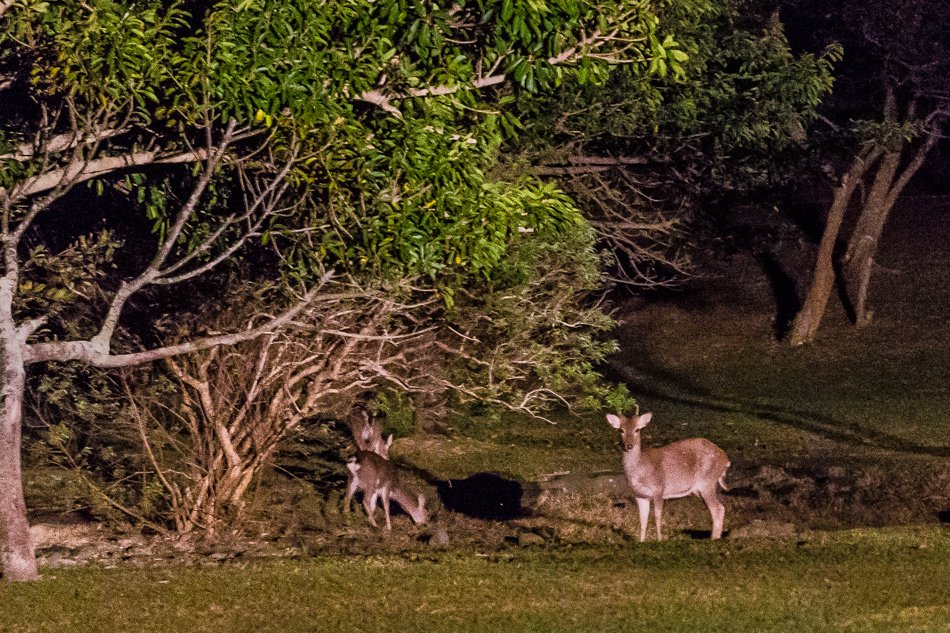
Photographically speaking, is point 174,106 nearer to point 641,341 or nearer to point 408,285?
point 408,285

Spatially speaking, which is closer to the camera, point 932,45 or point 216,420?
point 216,420

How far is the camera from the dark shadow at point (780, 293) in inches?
1319

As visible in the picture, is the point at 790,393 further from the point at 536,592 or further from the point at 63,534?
the point at 536,592

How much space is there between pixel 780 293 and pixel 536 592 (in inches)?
1000

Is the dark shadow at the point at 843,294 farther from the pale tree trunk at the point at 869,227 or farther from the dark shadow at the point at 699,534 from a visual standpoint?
the dark shadow at the point at 699,534

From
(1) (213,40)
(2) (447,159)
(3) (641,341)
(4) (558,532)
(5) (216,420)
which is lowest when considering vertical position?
(3) (641,341)

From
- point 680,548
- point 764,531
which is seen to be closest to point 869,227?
point 764,531

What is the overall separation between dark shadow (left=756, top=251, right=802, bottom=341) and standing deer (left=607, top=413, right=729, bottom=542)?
1734cm

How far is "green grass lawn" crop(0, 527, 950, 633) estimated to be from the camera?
10625 mm

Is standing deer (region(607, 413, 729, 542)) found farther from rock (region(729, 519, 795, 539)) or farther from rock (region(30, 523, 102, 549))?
rock (region(30, 523, 102, 549))

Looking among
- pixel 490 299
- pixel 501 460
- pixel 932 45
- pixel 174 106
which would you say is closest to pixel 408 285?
pixel 490 299

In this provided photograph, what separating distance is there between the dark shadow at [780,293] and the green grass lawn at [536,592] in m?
Answer: 20.0

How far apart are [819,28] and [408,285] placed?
19.2 meters

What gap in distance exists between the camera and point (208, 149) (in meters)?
12.2
